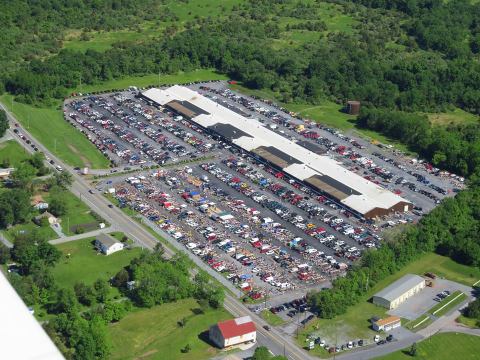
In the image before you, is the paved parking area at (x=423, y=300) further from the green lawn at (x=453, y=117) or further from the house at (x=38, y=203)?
the green lawn at (x=453, y=117)

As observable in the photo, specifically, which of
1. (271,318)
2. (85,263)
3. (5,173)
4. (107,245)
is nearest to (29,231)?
(85,263)

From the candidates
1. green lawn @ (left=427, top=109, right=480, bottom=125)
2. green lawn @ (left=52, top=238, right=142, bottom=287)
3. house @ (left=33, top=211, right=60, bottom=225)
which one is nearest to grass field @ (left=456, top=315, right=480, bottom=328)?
green lawn @ (left=52, top=238, right=142, bottom=287)

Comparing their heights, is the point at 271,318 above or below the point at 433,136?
below

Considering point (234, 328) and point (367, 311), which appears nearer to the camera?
point (234, 328)

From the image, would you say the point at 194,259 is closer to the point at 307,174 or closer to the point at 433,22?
the point at 307,174

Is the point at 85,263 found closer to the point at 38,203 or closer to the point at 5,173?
the point at 38,203
